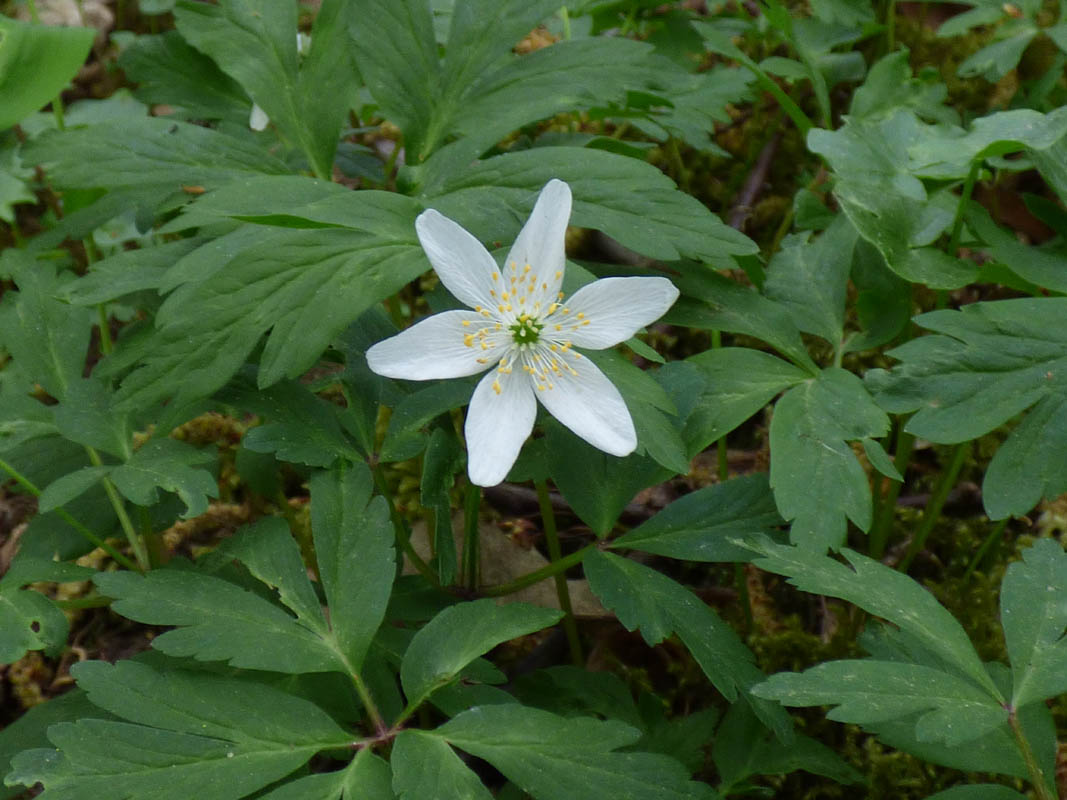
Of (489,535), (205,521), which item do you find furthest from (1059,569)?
(205,521)

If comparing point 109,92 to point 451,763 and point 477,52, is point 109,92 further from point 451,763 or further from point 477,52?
point 451,763

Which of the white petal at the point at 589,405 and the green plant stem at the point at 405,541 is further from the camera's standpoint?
the green plant stem at the point at 405,541

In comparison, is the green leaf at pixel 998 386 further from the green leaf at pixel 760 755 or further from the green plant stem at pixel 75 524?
the green plant stem at pixel 75 524

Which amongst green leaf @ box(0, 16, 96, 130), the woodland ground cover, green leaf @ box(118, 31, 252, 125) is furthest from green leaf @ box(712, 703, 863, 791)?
green leaf @ box(0, 16, 96, 130)

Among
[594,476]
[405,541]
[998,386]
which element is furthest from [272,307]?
[998,386]

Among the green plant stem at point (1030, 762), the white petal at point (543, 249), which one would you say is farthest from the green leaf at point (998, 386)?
the white petal at point (543, 249)

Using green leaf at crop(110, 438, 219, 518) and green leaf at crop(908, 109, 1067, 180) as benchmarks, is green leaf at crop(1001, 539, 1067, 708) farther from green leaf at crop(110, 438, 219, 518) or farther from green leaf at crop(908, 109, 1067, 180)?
green leaf at crop(110, 438, 219, 518)
